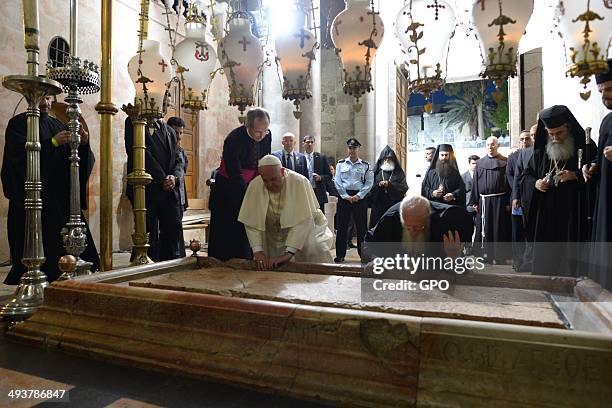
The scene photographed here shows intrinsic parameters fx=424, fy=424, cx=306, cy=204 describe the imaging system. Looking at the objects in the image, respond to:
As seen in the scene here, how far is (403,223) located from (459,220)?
42cm

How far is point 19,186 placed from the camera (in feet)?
12.4

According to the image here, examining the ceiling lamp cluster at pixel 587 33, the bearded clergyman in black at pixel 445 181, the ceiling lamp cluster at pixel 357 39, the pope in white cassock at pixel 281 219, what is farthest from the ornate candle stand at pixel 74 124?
the bearded clergyman in black at pixel 445 181

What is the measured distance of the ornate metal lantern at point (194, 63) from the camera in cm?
317

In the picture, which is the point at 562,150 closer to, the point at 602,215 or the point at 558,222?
the point at 558,222

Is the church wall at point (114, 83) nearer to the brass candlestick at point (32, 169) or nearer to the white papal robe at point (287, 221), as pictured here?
the brass candlestick at point (32, 169)

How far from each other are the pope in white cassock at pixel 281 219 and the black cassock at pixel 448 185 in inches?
105

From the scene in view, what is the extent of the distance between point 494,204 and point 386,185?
1.54 metres

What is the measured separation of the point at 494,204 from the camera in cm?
600

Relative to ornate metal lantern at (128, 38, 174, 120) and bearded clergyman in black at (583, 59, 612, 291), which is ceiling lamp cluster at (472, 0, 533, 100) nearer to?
bearded clergyman in black at (583, 59, 612, 291)

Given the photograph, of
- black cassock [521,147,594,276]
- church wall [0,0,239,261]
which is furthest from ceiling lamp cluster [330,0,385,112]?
church wall [0,0,239,261]

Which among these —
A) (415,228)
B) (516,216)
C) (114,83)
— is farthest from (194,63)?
(114,83)

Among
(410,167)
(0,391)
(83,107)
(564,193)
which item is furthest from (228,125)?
(410,167)

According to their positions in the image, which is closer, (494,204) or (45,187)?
(45,187)

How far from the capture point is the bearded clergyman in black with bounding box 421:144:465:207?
5.58 metres
